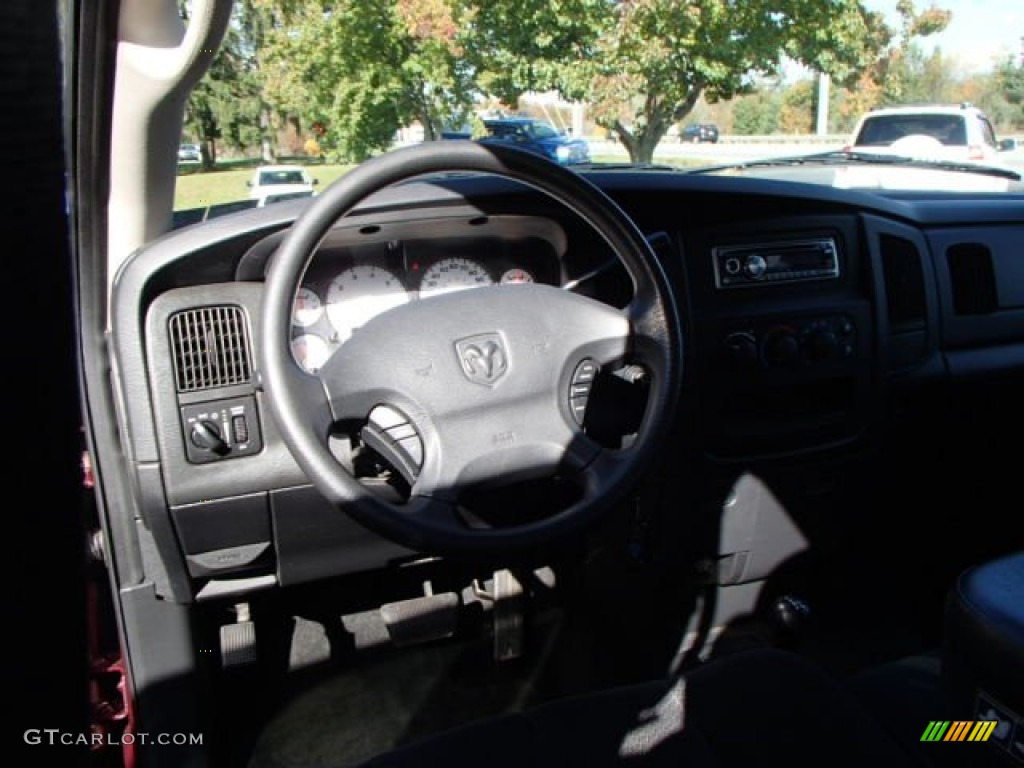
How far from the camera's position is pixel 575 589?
9.22 feet

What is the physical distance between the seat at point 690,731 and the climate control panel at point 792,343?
850 mm

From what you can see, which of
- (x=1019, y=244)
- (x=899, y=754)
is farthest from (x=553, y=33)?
(x=899, y=754)

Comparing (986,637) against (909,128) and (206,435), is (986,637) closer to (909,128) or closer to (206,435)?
(206,435)

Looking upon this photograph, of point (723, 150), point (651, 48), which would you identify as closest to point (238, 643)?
point (723, 150)

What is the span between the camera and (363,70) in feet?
8.50

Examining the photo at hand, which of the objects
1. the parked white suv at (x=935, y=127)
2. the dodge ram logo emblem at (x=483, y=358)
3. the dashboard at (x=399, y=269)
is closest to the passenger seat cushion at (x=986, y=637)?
the dodge ram logo emblem at (x=483, y=358)

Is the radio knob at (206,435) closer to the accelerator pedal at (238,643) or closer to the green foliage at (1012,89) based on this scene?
the accelerator pedal at (238,643)

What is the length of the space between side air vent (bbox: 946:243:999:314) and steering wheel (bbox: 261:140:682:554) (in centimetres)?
142

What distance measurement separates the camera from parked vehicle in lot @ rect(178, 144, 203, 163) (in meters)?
1.72

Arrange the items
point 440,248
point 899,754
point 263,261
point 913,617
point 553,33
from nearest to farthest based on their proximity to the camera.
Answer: point 899,754 → point 263,261 → point 440,248 → point 913,617 → point 553,33

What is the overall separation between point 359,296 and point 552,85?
189cm

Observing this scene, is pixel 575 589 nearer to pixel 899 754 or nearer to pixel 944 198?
pixel 899 754

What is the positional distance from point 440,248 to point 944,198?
189 centimetres

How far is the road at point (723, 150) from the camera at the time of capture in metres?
3.47
